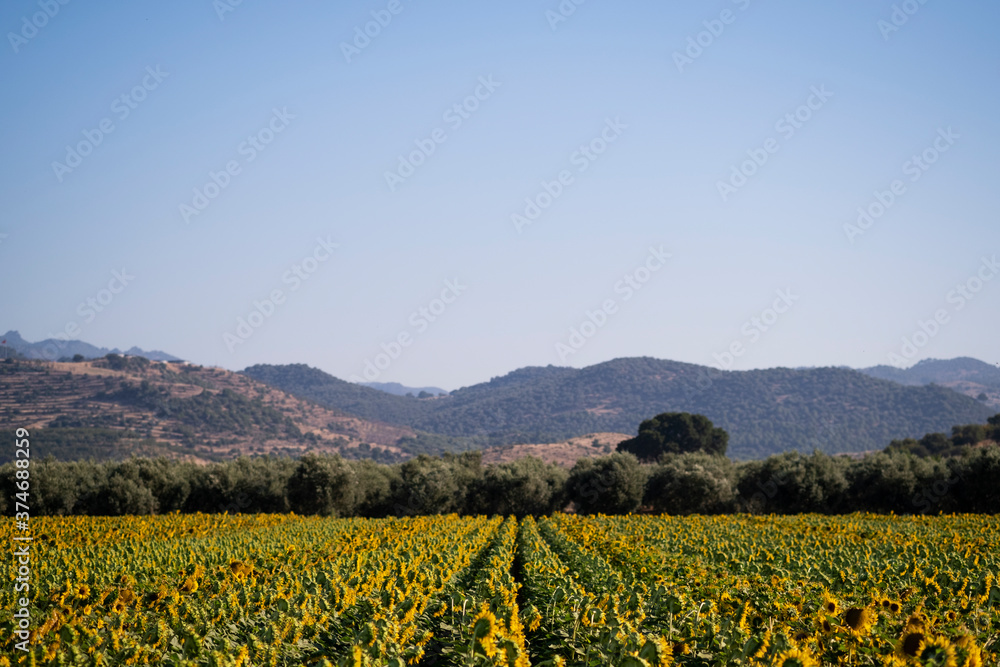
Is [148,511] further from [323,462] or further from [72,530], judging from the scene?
[72,530]

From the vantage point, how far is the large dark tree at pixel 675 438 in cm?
8712

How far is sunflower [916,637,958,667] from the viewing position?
471 centimetres

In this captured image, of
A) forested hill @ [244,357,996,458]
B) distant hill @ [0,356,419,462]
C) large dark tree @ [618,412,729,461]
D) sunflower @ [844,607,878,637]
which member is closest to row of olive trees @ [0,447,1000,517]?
large dark tree @ [618,412,729,461]

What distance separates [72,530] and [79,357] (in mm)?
138162

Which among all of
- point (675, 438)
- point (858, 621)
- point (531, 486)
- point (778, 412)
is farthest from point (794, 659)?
point (778, 412)

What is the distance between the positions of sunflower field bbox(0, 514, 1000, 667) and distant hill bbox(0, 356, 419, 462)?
268ft

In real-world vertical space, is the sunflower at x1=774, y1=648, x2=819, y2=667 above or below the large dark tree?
below

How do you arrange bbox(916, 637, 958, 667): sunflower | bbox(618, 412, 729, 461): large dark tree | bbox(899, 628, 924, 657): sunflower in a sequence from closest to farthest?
bbox(916, 637, 958, 667): sunflower < bbox(899, 628, 924, 657): sunflower < bbox(618, 412, 729, 461): large dark tree

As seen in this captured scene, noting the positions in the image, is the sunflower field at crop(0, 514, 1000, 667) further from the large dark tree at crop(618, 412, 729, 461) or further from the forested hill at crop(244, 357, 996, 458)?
the forested hill at crop(244, 357, 996, 458)

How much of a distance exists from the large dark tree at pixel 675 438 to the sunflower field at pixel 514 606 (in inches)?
2663

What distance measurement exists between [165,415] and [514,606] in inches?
4946

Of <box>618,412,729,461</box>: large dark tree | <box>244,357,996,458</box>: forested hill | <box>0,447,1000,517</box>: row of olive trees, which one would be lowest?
<box>0,447,1000,517</box>: row of olive trees

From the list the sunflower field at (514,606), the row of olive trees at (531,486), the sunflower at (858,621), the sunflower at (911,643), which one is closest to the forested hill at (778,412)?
the row of olive trees at (531,486)

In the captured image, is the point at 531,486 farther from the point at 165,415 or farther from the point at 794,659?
the point at 165,415
